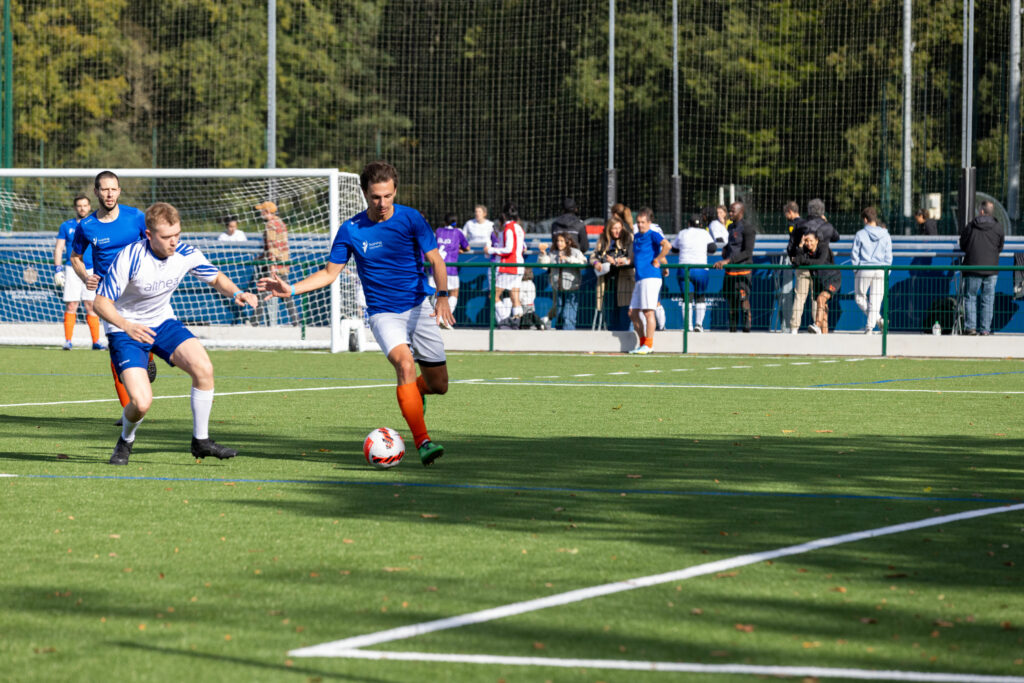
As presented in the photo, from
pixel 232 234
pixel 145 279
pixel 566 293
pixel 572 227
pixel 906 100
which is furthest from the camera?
pixel 906 100

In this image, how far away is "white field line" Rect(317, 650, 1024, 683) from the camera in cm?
430

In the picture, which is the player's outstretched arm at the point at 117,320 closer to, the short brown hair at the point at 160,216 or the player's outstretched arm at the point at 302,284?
the short brown hair at the point at 160,216

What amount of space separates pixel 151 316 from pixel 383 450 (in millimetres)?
1668

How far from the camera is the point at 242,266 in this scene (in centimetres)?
2397

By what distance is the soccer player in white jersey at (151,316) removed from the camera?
29.5 ft

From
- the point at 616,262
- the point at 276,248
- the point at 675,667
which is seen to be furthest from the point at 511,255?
the point at 675,667

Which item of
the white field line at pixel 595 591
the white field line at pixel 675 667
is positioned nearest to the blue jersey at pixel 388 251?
the white field line at pixel 595 591

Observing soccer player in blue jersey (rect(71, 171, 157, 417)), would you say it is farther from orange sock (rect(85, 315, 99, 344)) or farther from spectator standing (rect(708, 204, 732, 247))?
spectator standing (rect(708, 204, 732, 247))

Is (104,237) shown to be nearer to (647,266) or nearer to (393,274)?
(393,274)

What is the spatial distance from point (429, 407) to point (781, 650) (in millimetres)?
8531

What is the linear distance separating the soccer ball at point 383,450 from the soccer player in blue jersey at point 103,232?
3.16m

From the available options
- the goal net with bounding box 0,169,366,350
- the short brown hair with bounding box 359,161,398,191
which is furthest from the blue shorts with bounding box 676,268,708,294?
the short brown hair with bounding box 359,161,398,191

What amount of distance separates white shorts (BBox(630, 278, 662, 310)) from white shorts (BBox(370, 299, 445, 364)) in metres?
11.5

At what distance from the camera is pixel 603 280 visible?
21.8 metres
